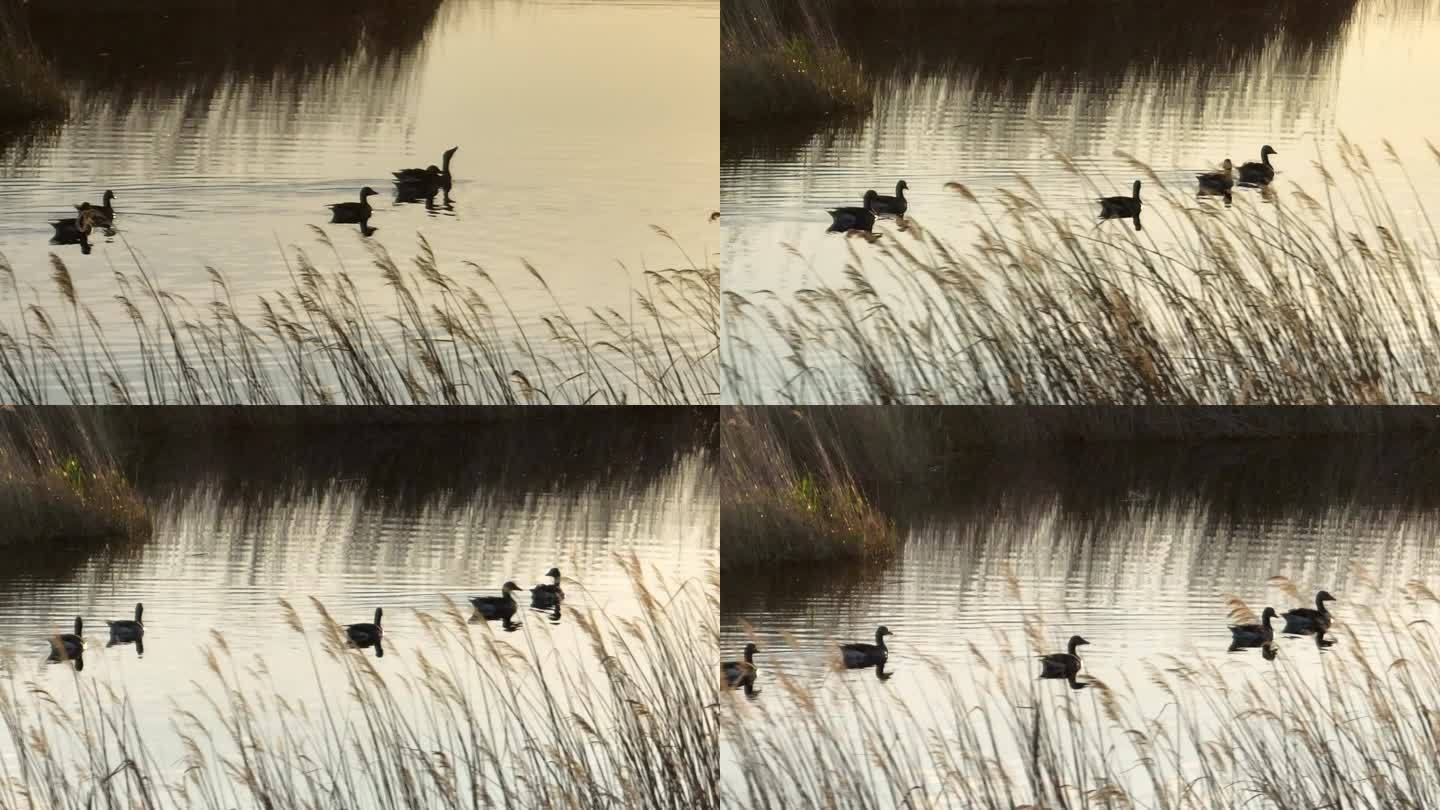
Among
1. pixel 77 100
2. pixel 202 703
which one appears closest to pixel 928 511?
pixel 202 703

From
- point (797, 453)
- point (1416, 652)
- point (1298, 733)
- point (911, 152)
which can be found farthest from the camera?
point (911, 152)

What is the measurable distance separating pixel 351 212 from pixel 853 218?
2739 millimetres

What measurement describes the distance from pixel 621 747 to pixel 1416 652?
2.86 metres

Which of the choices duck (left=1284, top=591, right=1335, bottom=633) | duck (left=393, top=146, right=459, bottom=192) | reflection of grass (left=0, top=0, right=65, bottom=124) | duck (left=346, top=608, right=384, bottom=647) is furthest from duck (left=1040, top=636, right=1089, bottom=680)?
reflection of grass (left=0, top=0, right=65, bottom=124)

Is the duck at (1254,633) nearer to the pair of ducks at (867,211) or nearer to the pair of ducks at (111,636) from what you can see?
the pair of ducks at (867,211)

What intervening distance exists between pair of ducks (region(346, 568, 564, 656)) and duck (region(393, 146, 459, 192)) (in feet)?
12.3

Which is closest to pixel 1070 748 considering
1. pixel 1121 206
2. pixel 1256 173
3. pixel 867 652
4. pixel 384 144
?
pixel 867 652

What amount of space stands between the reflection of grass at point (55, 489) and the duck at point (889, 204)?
3.62 meters

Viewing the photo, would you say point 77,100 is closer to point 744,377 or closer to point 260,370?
point 260,370

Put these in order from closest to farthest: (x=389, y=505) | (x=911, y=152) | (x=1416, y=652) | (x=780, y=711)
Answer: (x=780, y=711), (x=1416, y=652), (x=389, y=505), (x=911, y=152)

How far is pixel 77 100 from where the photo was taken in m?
11.3

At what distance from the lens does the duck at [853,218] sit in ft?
29.1

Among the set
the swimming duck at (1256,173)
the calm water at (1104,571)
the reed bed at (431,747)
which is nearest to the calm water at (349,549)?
the reed bed at (431,747)

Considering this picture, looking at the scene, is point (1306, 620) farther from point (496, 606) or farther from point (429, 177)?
point (429, 177)
